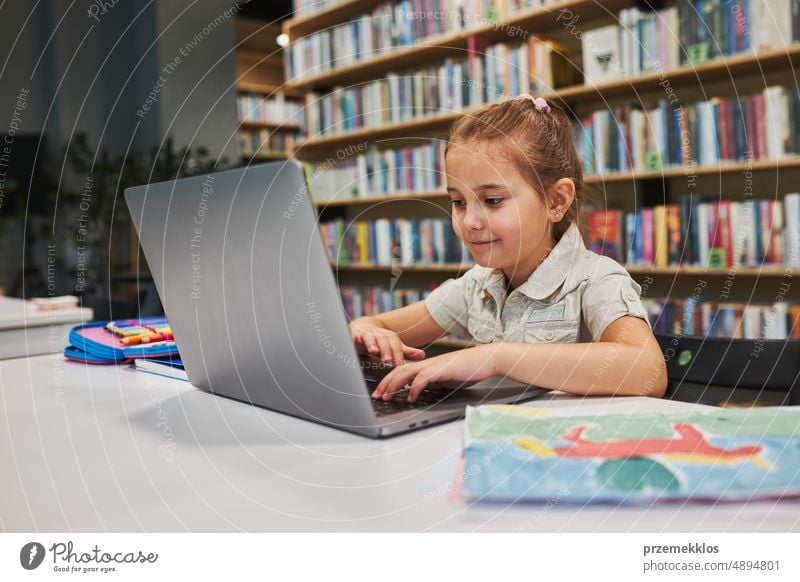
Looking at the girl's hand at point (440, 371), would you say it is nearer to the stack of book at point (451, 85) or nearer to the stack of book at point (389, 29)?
the stack of book at point (451, 85)

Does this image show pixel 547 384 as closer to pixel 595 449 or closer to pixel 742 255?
pixel 595 449

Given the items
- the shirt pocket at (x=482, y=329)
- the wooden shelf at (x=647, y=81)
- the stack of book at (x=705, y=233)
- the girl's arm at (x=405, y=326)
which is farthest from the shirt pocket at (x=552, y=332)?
the stack of book at (x=705, y=233)

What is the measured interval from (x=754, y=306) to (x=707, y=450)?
1923mm

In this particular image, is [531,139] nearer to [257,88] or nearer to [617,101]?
[617,101]

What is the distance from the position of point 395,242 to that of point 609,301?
220 cm

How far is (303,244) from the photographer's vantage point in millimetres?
600

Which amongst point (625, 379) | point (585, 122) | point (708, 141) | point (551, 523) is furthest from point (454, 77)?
point (551, 523)

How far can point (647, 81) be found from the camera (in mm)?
2371

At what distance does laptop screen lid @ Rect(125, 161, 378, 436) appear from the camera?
0.60 metres

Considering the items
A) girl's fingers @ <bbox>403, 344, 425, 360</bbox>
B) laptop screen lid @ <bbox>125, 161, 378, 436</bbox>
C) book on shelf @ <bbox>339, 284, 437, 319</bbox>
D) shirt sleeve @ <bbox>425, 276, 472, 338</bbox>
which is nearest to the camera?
laptop screen lid @ <bbox>125, 161, 378, 436</bbox>

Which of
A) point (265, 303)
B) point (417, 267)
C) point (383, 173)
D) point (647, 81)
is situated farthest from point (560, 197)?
point (383, 173)


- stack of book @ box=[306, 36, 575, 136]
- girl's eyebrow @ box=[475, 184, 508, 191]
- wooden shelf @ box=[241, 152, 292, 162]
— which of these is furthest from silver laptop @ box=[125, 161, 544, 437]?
wooden shelf @ box=[241, 152, 292, 162]

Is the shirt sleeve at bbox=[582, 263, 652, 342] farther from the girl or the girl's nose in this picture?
the girl's nose

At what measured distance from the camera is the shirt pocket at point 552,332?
1154mm
